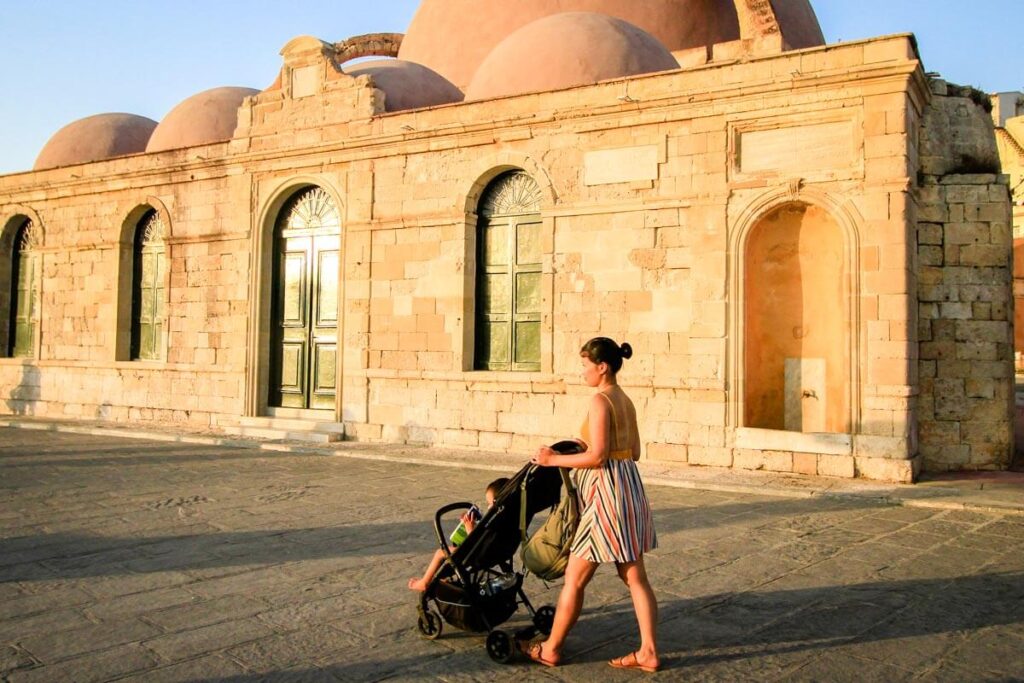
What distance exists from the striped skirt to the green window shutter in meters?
16.7

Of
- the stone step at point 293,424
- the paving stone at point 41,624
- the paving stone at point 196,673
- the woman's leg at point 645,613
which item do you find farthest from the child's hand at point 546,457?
the stone step at point 293,424

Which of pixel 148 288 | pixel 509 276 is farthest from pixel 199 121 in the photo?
pixel 509 276

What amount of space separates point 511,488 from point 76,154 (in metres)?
19.1

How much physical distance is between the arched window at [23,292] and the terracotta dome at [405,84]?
8186 millimetres

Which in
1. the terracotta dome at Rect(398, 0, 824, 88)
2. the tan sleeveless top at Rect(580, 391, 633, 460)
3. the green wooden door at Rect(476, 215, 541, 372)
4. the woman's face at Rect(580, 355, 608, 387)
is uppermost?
the terracotta dome at Rect(398, 0, 824, 88)

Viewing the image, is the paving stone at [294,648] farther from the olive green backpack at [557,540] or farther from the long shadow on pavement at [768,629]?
the olive green backpack at [557,540]

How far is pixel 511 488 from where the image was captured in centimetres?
367

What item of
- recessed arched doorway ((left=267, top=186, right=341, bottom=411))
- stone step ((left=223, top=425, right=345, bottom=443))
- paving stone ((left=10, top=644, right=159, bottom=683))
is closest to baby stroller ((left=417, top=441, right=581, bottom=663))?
paving stone ((left=10, top=644, right=159, bottom=683))

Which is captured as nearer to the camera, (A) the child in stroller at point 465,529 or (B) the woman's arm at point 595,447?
(B) the woman's arm at point 595,447

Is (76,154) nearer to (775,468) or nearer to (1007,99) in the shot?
(775,468)

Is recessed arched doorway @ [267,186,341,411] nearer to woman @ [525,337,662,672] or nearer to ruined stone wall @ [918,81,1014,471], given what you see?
ruined stone wall @ [918,81,1014,471]

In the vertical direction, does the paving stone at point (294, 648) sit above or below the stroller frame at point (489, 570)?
below

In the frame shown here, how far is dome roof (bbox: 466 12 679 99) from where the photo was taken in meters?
12.4

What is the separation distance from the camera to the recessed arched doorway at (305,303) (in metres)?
12.7
